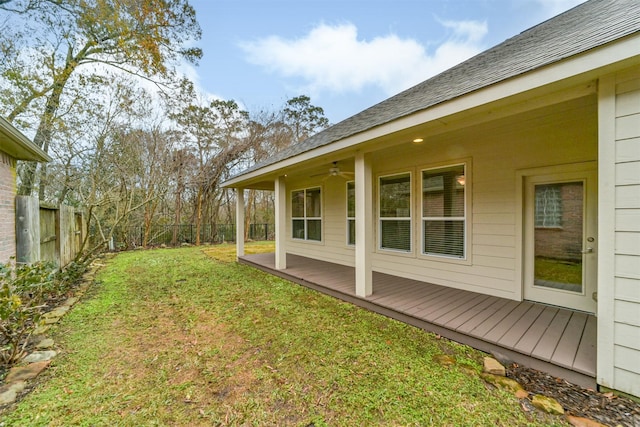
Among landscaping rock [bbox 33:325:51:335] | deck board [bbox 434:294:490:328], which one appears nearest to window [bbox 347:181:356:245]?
deck board [bbox 434:294:490:328]

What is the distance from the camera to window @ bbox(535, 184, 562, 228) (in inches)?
132

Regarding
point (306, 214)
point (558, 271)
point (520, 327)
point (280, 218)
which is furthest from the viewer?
point (306, 214)

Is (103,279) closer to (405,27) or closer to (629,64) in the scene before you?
(629,64)

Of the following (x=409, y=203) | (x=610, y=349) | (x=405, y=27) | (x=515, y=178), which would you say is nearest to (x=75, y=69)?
(x=409, y=203)

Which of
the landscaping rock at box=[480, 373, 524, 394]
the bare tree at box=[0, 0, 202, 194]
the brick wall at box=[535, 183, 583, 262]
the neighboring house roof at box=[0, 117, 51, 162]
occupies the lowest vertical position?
the landscaping rock at box=[480, 373, 524, 394]

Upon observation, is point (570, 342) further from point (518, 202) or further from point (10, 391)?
point (10, 391)

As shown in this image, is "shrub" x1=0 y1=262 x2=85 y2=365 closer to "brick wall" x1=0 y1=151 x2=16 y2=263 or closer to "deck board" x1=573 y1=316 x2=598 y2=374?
"brick wall" x1=0 y1=151 x2=16 y2=263

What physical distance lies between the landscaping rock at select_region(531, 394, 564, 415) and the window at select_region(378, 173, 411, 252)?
2.97m

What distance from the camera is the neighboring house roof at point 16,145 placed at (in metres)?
3.23

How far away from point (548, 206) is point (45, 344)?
620 cm

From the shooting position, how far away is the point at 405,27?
9688 millimetres

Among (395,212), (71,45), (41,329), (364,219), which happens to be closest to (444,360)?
(364,219)

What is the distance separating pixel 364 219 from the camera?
3.79m

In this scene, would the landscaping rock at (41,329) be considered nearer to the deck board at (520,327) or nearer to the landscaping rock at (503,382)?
the landscaping rock at (503,382)
